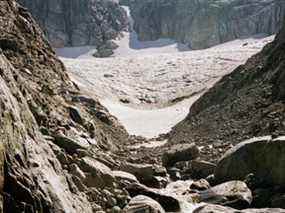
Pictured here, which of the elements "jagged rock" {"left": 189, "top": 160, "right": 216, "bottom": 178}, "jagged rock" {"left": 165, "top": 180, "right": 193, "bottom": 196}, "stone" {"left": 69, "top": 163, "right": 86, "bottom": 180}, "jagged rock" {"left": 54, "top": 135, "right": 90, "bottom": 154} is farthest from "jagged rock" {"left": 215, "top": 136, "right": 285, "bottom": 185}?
"stone" {"left": 69, "top": 163, "right": 86, "bottom": 180}

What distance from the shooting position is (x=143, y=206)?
Answer: 526 inches

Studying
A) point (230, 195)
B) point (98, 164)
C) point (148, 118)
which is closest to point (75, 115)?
point (98, 164)

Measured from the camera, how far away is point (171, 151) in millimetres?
26547

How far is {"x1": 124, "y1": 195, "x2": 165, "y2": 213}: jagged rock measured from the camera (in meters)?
13.3

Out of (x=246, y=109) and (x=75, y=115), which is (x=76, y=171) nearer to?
(x=75, y=115)

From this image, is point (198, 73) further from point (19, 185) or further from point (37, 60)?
point (19, 185)

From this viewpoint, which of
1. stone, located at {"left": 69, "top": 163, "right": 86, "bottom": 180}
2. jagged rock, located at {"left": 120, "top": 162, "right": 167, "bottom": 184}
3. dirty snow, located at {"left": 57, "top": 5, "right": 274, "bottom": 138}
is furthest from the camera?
dirty snow, located at {"left": 57, "top": 5, "right": 274, "bottom": 138}

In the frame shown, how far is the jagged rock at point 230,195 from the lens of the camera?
1554 cm

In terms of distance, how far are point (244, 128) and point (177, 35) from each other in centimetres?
15733

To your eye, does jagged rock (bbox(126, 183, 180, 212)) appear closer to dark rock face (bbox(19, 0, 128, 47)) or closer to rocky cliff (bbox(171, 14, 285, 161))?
rocky cliff (bbox(171, 14, 285, 161))

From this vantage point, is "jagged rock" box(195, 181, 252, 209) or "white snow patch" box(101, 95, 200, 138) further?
"white snow patch" box(101, 95, 200, 138)

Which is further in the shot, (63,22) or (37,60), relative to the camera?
(63,22)

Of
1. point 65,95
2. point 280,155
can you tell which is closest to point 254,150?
point 280,155

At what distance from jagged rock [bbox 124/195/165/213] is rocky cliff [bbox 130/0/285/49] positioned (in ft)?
491
